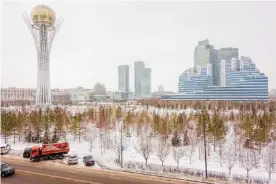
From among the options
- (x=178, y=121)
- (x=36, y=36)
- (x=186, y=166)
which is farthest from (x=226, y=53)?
(x=186, y=166)

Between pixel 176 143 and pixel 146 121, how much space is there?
12794mm

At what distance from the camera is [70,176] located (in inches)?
905

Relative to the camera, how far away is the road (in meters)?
21.4

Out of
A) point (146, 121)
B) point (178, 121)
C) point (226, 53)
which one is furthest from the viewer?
point (226, 53)

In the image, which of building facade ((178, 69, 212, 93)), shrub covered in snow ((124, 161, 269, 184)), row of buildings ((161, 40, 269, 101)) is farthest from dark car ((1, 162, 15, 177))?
building facade ((178, 69, 212, 93))

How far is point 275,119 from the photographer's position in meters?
44.9

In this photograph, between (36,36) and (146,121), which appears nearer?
(146,121)

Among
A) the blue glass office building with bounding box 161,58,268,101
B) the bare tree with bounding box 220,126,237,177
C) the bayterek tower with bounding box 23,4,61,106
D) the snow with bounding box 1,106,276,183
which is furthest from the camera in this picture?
the blue glass office building with bounding box 161,58,268,101

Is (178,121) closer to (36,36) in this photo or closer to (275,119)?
(275,119)

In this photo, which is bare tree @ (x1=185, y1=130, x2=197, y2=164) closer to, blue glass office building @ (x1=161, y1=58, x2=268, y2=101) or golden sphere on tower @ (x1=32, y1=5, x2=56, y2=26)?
golden sphere on tower @ (x1=32, y1=5, x2=56, y2=26)

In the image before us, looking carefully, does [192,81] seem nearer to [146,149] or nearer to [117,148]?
[117,148]

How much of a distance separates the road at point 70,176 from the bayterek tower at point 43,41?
60797mm

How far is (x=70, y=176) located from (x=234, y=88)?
11613 cm

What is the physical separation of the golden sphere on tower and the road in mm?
64789
